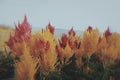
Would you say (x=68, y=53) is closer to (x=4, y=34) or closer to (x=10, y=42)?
(x=10, y=42)

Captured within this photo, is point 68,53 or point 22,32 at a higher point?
point 22,32

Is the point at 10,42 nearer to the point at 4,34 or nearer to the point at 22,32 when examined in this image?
the point at 22,32

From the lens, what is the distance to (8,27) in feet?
6.68

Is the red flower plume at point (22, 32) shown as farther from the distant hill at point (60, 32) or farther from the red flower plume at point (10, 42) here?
the distant hill at point (60, 32)

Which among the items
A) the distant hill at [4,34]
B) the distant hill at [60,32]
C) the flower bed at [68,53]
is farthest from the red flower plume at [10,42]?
the distant hill at [60,32]

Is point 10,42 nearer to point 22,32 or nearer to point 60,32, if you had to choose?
point 22,32

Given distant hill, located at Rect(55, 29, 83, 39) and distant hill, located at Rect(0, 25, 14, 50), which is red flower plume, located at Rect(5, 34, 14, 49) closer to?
distant hill, located at Rect(0, 25, 14, 50)

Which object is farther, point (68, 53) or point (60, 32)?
point (60, 32)

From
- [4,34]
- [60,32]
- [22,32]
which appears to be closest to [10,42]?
[22,32]

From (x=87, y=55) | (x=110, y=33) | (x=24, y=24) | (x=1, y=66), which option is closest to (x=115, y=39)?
(x=110, y=33)

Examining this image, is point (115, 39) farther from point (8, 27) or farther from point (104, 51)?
point (8, 27)

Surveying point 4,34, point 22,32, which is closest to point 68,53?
point 22,32

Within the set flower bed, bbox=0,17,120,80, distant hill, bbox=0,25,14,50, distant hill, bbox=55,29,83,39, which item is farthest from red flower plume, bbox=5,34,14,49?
distant hill, bbox=55,29,83,39

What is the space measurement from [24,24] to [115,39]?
1.84 ft
